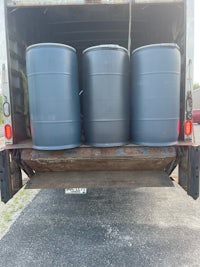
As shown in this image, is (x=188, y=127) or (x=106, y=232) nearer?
(x=188, y=127)

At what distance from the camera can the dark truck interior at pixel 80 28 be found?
2.60 meters

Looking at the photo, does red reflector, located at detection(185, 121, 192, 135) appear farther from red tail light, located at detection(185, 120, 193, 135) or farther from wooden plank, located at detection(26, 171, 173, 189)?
wooden plank, located at detection(26, 171, 173, 189)

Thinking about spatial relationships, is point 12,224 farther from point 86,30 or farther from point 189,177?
point 86,30

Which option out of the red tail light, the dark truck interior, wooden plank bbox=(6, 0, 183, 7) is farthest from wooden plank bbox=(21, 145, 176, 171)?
wooden plank bbox=(6, 0, 183, 7)

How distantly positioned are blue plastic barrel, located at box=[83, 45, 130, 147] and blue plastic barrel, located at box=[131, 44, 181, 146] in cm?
14

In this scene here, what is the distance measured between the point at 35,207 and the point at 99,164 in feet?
5.25

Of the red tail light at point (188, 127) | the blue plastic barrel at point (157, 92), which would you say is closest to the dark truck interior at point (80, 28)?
the blue plastic barrel at point (157, 92)

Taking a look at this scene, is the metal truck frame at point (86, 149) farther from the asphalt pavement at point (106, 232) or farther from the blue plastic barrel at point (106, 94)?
the asphalt pavement at point (106, 232)

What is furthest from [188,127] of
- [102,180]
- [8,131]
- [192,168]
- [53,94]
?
[8,131]

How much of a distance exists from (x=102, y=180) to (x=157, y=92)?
1.10 m

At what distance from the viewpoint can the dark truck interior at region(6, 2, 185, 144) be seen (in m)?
2.60

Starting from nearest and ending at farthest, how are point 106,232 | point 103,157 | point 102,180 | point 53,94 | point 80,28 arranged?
point 53,94 → point 103,157 → point 102,180 → point 106,232 → point 80,28

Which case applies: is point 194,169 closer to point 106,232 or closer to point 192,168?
point 192,168

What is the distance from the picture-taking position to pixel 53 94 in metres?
2.08
